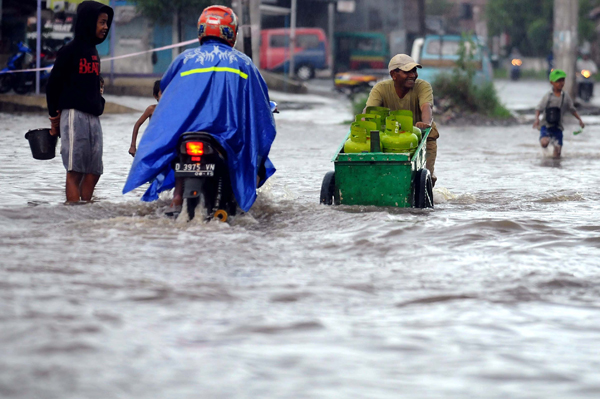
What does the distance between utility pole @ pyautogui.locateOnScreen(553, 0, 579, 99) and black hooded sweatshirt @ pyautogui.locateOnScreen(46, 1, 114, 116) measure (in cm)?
1866

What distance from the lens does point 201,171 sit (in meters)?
6.36

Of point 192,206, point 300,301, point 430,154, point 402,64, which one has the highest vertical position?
point 402,64

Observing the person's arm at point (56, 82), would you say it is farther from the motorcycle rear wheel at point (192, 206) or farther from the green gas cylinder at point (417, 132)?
the green gas cylinder at point (417, 132)

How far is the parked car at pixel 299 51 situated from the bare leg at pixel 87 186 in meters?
30.2

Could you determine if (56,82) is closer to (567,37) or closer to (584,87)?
(567,37)

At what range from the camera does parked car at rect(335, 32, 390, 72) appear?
43.4 m

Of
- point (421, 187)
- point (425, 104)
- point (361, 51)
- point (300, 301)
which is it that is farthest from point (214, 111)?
point (361, 51)

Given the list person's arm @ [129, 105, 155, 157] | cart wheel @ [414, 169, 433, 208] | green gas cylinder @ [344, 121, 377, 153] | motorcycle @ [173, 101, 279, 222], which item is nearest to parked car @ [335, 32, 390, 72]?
person's arm @ [129, 105, 155, 157]

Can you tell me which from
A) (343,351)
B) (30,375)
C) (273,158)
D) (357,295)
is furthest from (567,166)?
(30,375)

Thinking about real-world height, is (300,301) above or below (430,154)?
below

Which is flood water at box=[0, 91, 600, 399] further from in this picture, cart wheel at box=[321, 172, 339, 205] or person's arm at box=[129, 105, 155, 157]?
person's arm at box=[129, 105, 155, 157]

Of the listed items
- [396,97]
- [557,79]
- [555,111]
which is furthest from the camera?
[557,79]

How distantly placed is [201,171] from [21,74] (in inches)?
671

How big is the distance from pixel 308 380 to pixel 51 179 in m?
6.93
